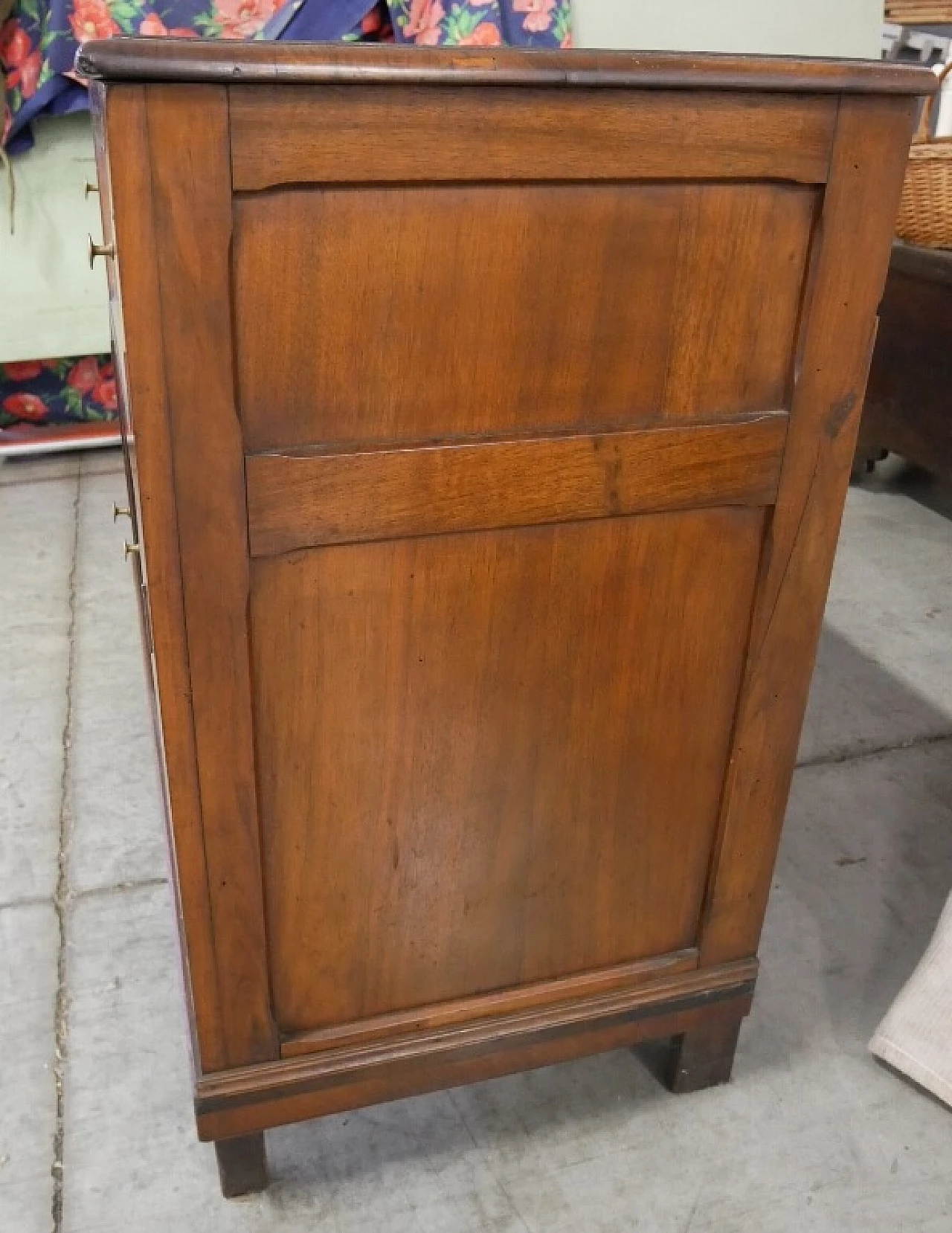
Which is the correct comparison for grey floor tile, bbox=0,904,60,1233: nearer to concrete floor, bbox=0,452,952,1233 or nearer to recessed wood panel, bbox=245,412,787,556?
concrete floor, bbox=0,452,952,1233

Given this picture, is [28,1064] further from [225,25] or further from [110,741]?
[225,25]

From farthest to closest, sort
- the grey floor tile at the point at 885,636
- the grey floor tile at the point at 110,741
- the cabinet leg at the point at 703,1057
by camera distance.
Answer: the grey floor tile at the point at 885,636 < the grey floor tile at the point at 110,741 < the cabinet leg at the point at 703,1057

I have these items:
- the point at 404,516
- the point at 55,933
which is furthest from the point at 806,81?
the point at 55,933

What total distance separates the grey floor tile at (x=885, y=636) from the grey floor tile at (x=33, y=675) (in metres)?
1.28

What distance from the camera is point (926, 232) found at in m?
2.66

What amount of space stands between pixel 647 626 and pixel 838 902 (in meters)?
0.85

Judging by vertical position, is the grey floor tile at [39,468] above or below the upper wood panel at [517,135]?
below

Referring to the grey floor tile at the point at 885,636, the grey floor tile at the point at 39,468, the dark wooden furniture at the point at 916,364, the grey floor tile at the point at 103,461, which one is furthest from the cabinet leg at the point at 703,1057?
the grey floor tile at the point at 39,468

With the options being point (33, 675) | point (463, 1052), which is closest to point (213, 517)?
point (463, 1052)

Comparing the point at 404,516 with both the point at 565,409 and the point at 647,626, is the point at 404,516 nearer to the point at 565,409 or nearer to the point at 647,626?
the point at 565,409

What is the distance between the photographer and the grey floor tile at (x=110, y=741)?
5.82 feet

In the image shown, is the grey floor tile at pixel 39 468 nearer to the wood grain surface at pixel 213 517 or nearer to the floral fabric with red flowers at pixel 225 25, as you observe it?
the floral fabric with red flowers at pixel 225 25

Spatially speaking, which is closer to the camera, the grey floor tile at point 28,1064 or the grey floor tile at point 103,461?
the grey floor tile at point 28,1064

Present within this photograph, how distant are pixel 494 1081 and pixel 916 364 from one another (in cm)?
213
